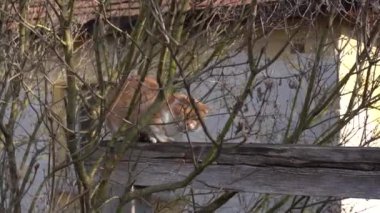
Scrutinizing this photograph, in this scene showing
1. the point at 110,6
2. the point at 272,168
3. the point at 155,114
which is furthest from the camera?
the point at 110,6

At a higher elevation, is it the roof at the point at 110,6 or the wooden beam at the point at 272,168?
the roof at the point at 110,6

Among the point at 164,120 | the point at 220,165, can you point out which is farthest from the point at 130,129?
the point at 220,165

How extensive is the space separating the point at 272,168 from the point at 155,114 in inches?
40.9

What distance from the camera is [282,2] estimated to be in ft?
14.8

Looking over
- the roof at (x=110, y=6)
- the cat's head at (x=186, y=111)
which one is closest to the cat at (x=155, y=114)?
the cat's head at (x=186, y=111)

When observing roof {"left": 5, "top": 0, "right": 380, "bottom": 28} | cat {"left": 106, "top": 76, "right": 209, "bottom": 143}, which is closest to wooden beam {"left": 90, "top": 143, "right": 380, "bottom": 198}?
cat {"left": 106, "top": 76, "right": 209, "bottom": 143}

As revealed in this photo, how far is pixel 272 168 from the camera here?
233cm

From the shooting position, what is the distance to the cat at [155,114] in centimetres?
324

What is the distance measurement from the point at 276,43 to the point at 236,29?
3.22 meters

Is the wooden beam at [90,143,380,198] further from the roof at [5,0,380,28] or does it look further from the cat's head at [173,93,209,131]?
the roof at [5,0,380,28]

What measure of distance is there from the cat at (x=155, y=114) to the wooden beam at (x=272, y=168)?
44cm

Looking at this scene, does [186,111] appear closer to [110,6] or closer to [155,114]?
[155,114]

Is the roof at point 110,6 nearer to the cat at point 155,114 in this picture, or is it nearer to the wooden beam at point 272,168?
the cat at point 155,114

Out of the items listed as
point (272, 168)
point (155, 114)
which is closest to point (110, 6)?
point (155, 114)
